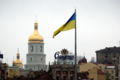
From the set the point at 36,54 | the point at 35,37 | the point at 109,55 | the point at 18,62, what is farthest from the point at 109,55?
the point at 18,62

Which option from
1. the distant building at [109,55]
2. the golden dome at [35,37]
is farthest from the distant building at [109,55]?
the golden dome at [35,37]

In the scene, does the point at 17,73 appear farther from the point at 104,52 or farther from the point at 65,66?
the point at 65,66

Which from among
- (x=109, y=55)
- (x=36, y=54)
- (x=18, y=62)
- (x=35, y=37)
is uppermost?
(x=35, y=37)

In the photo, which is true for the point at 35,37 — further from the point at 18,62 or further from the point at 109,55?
the point at 109,55

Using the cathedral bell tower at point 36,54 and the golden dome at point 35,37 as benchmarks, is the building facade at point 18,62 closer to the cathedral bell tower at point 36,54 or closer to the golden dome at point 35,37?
the cathedral bell tower at point 36,54

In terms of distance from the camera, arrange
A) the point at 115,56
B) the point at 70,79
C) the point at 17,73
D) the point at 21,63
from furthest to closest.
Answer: the point at 21,63, the point at 17,73, the point at 115,56, the point at 70,79

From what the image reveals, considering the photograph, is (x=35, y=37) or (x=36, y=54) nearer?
(x=36, y=54)

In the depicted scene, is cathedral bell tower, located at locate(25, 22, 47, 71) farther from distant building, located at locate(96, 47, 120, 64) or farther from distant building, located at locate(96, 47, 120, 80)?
distant building, located at locate(96, 47, 120, 80)

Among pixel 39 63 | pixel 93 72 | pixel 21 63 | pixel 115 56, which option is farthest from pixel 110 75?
pixel 21 63

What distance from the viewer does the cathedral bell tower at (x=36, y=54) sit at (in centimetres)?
17725

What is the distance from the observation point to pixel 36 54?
177 metres

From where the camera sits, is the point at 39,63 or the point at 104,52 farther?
the point at 39,63

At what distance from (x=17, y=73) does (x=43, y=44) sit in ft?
42.0

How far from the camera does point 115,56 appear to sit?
530 ft
